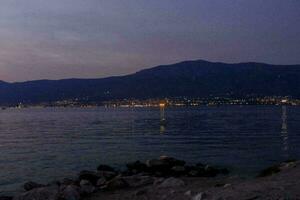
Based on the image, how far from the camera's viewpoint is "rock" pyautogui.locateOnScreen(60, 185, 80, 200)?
64.5ft

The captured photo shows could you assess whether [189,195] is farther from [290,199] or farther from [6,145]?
[6,145]

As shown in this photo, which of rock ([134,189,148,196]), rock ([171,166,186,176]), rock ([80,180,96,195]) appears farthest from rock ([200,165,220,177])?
rock ([134,189,148,196])

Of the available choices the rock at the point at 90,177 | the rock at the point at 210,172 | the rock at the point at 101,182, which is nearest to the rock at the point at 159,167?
the rock at the point at 210,172

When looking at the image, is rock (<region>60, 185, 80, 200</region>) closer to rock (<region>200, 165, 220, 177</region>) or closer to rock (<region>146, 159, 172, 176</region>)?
rock (<region>146, 159, 172, 176</region>)

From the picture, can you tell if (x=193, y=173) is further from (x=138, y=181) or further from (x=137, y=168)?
(x=138, y=181)

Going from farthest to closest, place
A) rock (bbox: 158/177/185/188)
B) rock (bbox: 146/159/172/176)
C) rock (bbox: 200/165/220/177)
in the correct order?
rock (bbox: 146/159/172/176), rock (bbox: 200/165/220/177), rock (bbox: 158/177/185/188)

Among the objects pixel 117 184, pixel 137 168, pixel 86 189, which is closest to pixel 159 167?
pixel 137 168

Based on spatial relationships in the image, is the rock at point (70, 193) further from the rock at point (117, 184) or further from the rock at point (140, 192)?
A: the rock at point (140, 192)

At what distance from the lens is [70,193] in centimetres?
1998

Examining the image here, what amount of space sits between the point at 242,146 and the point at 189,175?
19.9m

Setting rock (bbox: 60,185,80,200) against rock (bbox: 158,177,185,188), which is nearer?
rock (bbox: 60,185,80,200)

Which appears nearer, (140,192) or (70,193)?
(140,192)

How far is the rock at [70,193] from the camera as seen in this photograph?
1965 centimetres

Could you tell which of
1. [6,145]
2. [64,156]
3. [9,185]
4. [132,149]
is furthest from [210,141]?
[9,185]
